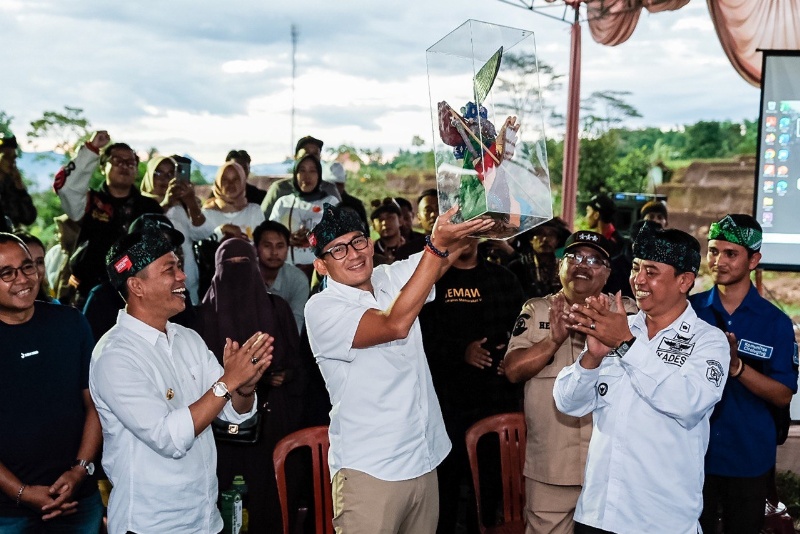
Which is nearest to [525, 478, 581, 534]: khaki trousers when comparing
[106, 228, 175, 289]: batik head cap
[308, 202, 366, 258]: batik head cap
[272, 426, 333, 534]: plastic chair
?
[272, 426, 333, 534]: plastic chair

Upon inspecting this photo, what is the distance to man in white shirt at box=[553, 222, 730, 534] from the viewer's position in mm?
2355

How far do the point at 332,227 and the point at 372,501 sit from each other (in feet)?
3.05

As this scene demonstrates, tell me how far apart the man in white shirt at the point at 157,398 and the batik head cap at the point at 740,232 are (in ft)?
6.52

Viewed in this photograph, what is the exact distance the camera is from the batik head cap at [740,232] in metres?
3.24

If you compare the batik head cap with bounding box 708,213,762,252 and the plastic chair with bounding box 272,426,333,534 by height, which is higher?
the batik head cap with bounding box 708,213,762,252

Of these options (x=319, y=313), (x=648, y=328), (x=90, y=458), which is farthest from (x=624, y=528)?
(x=90, y=458)

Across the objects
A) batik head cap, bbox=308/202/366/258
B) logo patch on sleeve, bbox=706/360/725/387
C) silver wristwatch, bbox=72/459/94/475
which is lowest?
silver wristwatch, bbox=72/459/94/475

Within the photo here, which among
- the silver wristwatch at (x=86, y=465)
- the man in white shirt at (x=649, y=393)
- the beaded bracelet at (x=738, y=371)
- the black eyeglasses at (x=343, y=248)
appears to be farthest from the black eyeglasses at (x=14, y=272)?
the beaded bracelet at (x=738, y=371)

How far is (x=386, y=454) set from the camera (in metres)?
2.60

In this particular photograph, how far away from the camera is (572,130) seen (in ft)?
25.7

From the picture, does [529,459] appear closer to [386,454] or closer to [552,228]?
[386,454]

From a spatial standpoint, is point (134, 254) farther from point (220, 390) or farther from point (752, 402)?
point (752, 402)

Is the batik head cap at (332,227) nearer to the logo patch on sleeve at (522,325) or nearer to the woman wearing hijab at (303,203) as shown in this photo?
the logo patch on sleeve at (522,325)

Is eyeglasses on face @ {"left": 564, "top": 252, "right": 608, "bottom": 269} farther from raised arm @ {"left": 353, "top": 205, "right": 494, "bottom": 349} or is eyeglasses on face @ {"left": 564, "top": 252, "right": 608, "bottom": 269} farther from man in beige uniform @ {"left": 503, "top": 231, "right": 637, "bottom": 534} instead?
raised arm @ {"left": 353, "top": 205, "right": 494, "bottom": 349}
